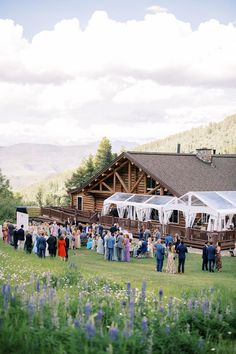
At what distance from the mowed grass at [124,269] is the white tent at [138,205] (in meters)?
7.92

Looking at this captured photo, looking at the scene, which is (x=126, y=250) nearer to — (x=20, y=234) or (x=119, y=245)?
(x=119, y=245)

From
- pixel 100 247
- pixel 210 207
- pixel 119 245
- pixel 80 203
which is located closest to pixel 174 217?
pixel 210 207

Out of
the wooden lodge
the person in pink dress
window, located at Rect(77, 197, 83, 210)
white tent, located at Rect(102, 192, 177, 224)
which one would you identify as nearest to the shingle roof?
the wooden lodge

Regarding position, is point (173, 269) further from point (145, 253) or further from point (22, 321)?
point (22, 321)

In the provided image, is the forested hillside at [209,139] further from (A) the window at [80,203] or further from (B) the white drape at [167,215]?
(B) the white drape at [167,215]

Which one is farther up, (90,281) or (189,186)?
(189,186)

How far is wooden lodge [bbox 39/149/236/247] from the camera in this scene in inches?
1430

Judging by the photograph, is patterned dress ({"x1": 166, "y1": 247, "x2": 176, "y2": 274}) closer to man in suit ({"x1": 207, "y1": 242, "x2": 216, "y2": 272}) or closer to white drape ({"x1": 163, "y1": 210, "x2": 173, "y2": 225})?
man in suit ({"x1": 207, "y1": 242, "x2": 216, "y2": 272})

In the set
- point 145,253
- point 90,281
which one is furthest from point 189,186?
point 90,281

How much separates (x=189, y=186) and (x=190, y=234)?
786 centimetres

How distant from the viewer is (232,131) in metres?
173

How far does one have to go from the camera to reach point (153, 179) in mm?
37750

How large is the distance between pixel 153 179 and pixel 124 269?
1883 centimetres

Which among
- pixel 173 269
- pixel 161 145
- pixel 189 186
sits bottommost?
pixel 173 269
